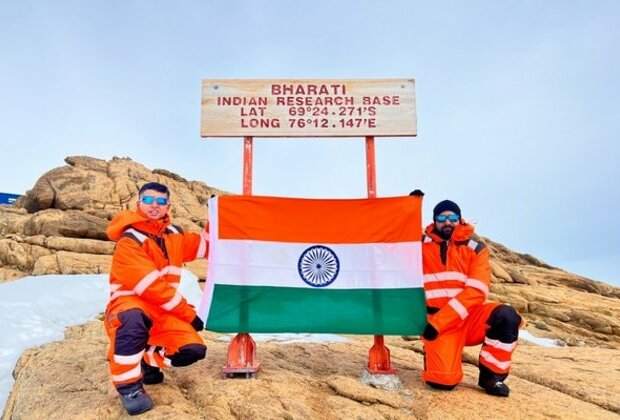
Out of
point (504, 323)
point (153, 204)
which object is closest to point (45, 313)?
point (153, 204)

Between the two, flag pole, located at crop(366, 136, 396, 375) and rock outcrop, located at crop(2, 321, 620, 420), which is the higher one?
flag pole, located at crop(366, 136, 396, 375)

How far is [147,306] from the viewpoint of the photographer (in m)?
4.96

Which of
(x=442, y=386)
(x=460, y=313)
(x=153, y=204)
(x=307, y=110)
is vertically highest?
(x=307, y=110)

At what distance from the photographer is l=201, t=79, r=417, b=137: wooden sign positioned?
246 inches

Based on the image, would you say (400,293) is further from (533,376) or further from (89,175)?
(89,175)

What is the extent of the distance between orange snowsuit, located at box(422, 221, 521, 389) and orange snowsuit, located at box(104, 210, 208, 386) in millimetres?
3023

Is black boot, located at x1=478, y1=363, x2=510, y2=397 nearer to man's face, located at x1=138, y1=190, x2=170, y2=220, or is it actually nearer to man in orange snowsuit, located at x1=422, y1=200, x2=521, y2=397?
man in orange snowsuit, located at x1=422, y1=200, x2=521, y2=397

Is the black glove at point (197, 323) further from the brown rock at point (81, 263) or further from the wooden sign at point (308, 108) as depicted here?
the brown rock at point (81, 263)

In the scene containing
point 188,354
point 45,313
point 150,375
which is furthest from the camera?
point 45,313

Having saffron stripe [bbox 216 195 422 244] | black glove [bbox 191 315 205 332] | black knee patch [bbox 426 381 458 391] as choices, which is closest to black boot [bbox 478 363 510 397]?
black knee patch [bbox 426 381 458 391]

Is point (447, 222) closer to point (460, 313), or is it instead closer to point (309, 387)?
point (460, 313)

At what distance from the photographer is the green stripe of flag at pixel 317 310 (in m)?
5.63

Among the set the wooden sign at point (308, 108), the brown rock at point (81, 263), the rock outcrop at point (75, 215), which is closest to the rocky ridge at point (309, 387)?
the wooden sign at point (308, 108)

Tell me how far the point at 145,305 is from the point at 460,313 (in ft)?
12.9
